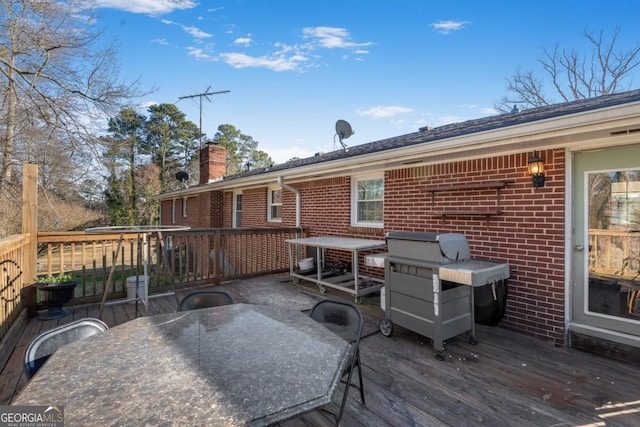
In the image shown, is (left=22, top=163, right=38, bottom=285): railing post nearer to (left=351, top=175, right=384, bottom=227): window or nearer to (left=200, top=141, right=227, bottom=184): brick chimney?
(left=351, top=175, right=384, bottom=227): window

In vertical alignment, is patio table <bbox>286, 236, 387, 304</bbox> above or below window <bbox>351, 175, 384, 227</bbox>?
below

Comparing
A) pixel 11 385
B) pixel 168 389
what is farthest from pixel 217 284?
pixel 168 389

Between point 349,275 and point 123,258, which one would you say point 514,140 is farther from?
point 123,258

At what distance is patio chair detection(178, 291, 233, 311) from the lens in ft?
9.39

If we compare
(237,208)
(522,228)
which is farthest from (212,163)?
(522,228)

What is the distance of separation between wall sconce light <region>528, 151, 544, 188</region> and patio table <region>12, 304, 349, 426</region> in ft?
10.6

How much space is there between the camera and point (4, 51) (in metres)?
5.46

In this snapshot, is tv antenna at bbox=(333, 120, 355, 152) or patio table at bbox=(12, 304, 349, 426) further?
tv antenna at bbox=(333, 120, 355, 152)

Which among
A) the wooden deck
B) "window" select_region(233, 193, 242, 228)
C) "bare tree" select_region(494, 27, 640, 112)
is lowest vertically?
the wooden deck

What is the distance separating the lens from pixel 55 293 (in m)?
4.16

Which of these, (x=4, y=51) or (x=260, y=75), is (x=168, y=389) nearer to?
(x=4, y=51)

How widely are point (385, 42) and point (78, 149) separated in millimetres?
7852

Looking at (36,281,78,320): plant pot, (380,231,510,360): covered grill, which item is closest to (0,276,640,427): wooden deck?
(380,231,510,360): covered grill

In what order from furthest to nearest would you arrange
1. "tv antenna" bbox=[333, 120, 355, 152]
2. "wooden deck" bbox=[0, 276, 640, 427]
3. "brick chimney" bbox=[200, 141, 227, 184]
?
"brick chimney" bbox=[200, 141, 227, 184]
"tv antenna" bbox=[333, 120, 355, 152]
"wooden deck" bbox=[0, 276, 640, 427]
